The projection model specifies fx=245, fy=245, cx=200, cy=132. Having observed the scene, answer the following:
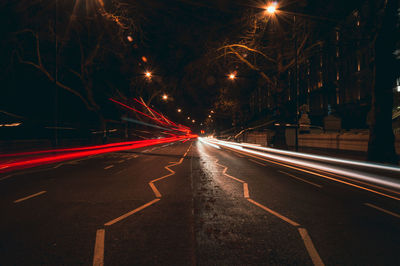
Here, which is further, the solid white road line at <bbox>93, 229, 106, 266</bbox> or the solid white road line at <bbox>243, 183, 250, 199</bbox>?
the solid white road line at <bbox>243, 183, 250, 199</bbox>

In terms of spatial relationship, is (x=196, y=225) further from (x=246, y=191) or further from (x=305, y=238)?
(x=246, y=191)

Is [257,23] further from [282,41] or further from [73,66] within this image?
[73,66]

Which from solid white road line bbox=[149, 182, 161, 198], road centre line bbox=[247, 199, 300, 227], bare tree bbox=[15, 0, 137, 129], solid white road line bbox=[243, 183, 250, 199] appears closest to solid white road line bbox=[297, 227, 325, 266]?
road centre line bbox=[247, 199, 300, 227]

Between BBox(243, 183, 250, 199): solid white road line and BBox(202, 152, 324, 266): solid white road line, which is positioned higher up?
BBox(243, 183, 250, 199): solid white road line

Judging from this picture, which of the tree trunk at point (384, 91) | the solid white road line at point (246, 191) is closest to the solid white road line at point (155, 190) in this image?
the solid white road line at point (246, 191)

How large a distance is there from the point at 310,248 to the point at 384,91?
13.7 metres

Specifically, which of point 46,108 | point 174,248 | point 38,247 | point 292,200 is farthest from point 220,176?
point 46,108

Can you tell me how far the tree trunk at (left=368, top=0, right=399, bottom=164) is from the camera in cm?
1328

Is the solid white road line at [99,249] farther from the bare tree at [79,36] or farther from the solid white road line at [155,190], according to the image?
the bare tree at [79,36]

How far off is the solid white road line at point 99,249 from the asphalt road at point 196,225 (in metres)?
0.01

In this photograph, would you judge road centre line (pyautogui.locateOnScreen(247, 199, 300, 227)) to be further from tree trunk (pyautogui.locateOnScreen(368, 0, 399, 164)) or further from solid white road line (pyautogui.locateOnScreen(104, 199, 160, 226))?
tree trunk (pyautogui.locateOnScreen(368, 0, 399, 164))

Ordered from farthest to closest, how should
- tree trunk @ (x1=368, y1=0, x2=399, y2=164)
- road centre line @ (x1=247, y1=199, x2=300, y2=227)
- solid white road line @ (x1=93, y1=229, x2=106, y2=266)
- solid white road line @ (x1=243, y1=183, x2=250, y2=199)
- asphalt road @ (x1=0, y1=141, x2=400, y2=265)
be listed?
tree trunk @ (x1=368, y1=0, x2=399, y2=164) → solid white road line @ (x1=243, y1=183, x2=250, y2=199) → road centre line @ (x1=247, y1=199, x2=300, y2=227) → asphalt road @ (x1=0, y1=141, x2=400, y2=265) → solid white road line @ (x1=93, y1=229, x2=106, y2=266)

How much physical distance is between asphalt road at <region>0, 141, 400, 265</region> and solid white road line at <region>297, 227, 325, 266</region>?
0.02 meters

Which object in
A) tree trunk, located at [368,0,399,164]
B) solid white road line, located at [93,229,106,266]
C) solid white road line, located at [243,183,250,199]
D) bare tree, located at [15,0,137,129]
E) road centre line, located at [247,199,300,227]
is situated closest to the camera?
solid white road line, located at [93,229,106,266]
